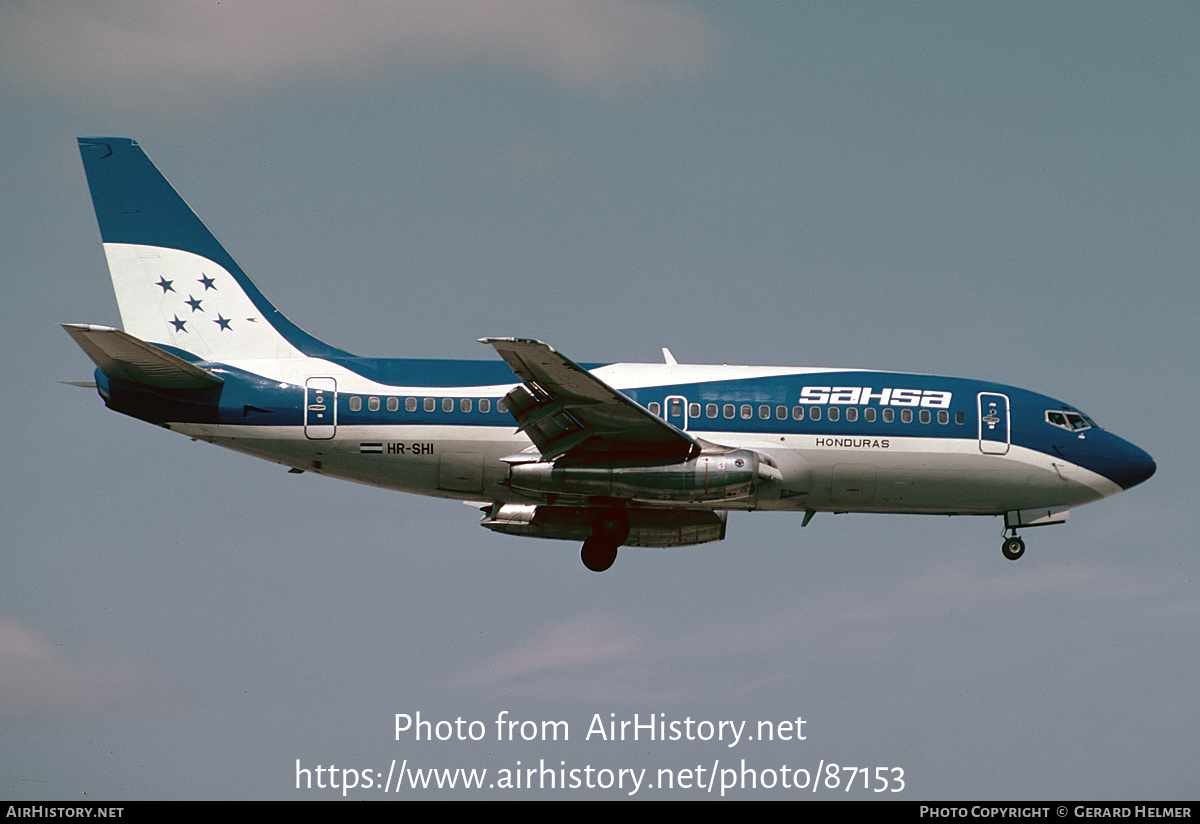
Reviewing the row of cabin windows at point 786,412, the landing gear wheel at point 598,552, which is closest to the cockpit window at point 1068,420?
the row of cabin windows at point 786,412

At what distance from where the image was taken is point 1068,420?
38.4 metres

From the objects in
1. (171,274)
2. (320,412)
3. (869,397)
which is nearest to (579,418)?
(320,412)

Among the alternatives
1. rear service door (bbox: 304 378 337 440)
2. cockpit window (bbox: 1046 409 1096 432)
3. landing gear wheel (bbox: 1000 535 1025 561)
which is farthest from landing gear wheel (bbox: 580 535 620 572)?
cockpit window (bbox: 1046 409 1096 432)

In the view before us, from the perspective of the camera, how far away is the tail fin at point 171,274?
37.5 meters

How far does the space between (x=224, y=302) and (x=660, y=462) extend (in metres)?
12.7

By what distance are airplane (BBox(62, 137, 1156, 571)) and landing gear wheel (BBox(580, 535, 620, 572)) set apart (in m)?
0.05

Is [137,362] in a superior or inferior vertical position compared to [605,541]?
superior

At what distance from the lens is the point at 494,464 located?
3541 centimetres

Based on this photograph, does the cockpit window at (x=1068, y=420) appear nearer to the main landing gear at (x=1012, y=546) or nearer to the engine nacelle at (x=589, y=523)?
the main landing gear at (x=1012, y=546)

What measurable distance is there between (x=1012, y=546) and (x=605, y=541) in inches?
429

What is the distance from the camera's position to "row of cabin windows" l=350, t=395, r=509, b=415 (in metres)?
35.4

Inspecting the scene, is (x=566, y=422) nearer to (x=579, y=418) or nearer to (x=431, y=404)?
(x=579, y=418)

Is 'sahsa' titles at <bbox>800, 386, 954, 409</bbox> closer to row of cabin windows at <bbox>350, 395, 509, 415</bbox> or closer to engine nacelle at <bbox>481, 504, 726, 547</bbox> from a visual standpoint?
engine nacelle at <bbox>481, 504, 726, 547</bbox>

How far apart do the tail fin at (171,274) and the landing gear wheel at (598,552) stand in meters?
8.42
